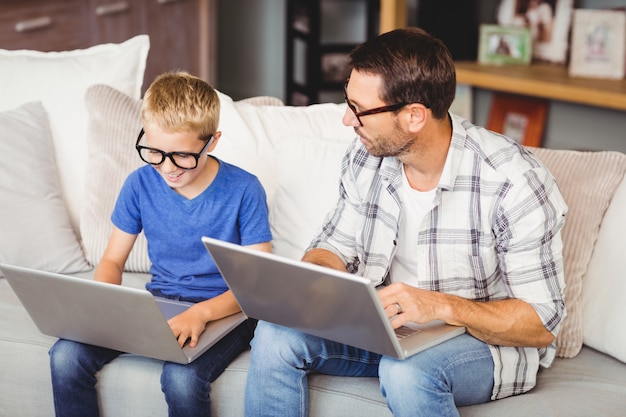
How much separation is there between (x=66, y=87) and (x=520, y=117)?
6.46ft

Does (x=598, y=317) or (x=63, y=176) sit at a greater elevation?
(x=63, y=176)

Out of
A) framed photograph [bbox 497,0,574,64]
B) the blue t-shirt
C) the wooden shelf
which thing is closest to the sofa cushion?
the blue t-shirt

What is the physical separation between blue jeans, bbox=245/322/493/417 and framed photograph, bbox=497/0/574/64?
2.10 m

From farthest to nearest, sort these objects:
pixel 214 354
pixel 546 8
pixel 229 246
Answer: pixel 546 8
pixel 214 354
pixel 229 246

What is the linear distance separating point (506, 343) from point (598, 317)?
1.03ft

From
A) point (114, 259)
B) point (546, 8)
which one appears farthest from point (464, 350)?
point (546, 8)

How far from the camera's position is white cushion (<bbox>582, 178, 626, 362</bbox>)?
183 centimetres

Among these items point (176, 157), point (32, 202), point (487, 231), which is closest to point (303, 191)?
point (176, 157)

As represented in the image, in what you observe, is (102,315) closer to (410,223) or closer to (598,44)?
(410,223)

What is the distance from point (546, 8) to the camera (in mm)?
3477

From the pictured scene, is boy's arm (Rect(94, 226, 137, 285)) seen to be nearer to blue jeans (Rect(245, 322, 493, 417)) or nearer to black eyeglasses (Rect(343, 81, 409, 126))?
blue jeans (Rect(245, 322, 493, 417))

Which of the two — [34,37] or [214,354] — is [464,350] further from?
[34,37]

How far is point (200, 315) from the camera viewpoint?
179cm

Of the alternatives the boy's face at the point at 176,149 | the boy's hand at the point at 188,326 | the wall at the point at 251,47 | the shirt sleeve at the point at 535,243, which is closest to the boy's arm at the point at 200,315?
the boy's hand at the point at 188,326
